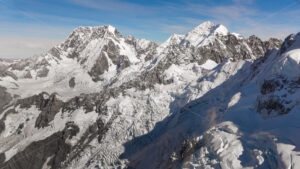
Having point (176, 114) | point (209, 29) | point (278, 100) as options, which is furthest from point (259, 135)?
point (209, 29)

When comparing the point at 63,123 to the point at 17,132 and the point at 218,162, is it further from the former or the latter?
the point at 218,162

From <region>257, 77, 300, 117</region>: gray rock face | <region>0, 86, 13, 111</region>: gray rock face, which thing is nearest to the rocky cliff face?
<region>257, 77, 300, 117</region>: gray rock face

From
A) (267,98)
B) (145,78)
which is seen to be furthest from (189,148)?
(145,78)

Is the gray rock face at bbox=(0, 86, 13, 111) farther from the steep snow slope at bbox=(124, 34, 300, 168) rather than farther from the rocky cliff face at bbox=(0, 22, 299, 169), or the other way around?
the steep snow slope at bbox=(124, 34, 300, 168)

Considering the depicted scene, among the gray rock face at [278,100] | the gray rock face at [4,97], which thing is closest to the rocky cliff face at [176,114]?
the gray rock face at [278,100]

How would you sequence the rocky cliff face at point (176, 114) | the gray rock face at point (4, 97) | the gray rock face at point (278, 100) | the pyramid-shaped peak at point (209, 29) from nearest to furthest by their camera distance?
the rocky cliff face at point (176, 114)
the gray rock face at point (278, 100)
the pyramid-shaped peak at point (209, 29)
the gray rock face at point (4, 97)

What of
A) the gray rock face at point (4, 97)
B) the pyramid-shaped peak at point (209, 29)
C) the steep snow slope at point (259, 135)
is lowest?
the steep snow slope at point (259, 135)

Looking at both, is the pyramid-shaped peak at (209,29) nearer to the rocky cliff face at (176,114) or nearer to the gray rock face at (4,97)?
the rocky cliff face at (176,114)

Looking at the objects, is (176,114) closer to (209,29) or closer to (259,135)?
(259,135)
